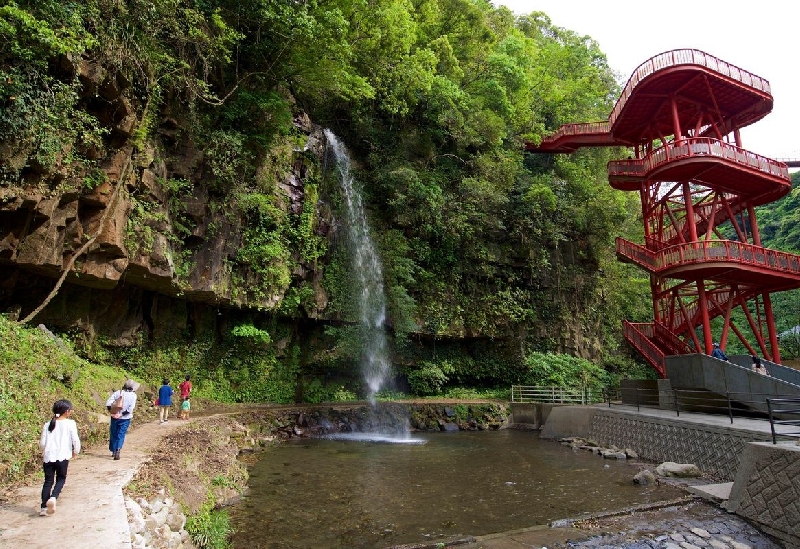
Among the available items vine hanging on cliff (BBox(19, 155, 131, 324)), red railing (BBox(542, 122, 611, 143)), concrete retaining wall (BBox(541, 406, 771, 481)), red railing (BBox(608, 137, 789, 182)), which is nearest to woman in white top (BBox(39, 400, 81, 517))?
vine hanging on cliff (BBox(19, 155, 131, 324))

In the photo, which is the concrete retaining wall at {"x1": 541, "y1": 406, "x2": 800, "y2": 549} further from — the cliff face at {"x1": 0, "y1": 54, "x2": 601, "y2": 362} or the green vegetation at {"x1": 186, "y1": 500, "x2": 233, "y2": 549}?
the green vegetation at {"x1": 186, "y1": 500, "x2": 233, "y2": 549}

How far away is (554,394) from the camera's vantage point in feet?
64.1

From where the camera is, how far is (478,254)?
21703 mm

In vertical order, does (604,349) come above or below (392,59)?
below

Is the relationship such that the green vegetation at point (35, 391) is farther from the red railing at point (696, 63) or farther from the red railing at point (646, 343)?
the red railing at point (696, 63)

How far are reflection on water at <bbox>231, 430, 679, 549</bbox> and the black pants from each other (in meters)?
2.38

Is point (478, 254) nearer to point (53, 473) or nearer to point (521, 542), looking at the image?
point (521, 542)

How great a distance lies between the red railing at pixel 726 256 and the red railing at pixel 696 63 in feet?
22.3

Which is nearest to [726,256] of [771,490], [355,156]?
[771,490]

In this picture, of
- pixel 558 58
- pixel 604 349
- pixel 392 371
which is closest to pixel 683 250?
pixel 604 349

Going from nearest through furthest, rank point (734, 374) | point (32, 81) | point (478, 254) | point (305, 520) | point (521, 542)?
point (521, 542) < point (305, 520) < point (32, 81) < point (734, 374) < point (478, 254)

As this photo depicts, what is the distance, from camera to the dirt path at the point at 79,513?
3.97 m

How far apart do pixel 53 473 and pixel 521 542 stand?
19.0 ft

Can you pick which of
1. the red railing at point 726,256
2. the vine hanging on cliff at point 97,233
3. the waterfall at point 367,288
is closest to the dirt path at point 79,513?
the vine hanging on cliff at point 97,233
